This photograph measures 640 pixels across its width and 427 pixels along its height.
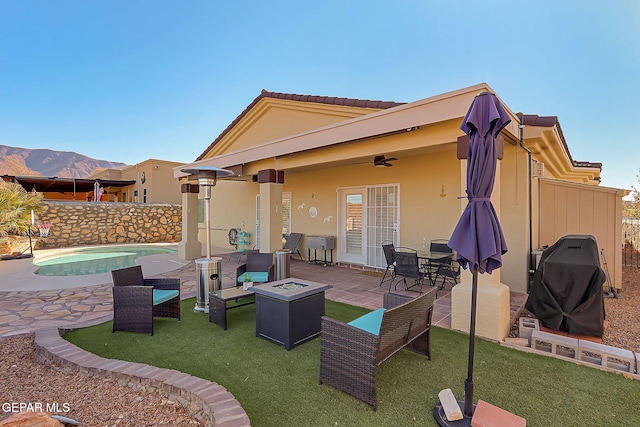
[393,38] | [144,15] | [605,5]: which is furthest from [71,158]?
[605,5]

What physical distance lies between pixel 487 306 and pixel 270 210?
5.32 metres

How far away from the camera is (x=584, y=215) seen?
264 inches

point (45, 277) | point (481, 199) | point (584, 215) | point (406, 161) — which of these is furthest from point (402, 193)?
point (45, 277)

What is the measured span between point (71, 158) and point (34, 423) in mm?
101971

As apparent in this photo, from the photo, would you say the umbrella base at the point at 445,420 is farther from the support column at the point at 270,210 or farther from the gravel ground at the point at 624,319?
the support column at the point at 270,210

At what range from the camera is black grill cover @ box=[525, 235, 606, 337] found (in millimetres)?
4121

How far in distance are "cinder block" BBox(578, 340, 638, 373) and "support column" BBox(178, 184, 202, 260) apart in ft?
35.1

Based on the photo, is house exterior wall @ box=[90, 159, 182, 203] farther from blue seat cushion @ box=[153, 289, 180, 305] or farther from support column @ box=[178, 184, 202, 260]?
blue seat cushion @ box=[153, 289, 180, 305]

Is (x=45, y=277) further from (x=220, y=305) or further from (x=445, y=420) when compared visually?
(x=445, y=420)

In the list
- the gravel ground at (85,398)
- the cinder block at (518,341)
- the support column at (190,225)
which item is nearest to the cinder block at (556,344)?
the cinder block at (518,341)

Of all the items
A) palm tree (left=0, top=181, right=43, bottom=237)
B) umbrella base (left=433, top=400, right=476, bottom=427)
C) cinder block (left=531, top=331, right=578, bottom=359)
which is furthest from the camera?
palm tree (left=0, top=181, right=43, bottom=237)

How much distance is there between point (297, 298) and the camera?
3.77 metres

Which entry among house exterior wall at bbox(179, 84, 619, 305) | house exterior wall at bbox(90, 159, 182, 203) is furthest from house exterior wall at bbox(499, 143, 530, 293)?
house exterior wall at bbox(90, 159, 182, 203)

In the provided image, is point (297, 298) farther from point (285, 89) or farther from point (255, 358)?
point (285, 89)
